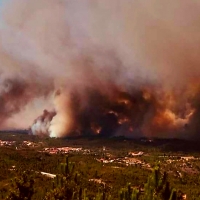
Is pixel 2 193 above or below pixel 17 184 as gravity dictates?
below

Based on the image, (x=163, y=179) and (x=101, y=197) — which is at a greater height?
(x=163, y=179)

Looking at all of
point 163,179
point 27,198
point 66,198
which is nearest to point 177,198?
point 163,179

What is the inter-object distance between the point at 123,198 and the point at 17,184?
19.6m

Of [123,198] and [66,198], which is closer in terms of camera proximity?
[66,198]

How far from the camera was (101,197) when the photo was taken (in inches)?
2463

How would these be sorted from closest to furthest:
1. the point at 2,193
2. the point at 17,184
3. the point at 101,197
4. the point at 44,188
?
the point at 17,184
the point at 101,197
the point at 2,193
the point at 44,188

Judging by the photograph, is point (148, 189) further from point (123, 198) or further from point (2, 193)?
point (2, 193)

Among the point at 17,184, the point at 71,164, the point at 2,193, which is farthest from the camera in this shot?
the point at 2,193

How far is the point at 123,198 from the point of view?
57969mm

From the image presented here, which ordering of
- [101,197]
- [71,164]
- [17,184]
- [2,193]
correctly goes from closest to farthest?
[17,184] → [71,164] → [101,197] → [2,193]

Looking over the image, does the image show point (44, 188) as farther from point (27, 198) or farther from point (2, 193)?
point (27, 198)

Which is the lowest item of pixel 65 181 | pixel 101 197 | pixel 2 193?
pixel 2 193

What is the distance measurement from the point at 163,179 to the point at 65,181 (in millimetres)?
14917

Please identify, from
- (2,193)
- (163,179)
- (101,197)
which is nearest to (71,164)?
(101,197)
